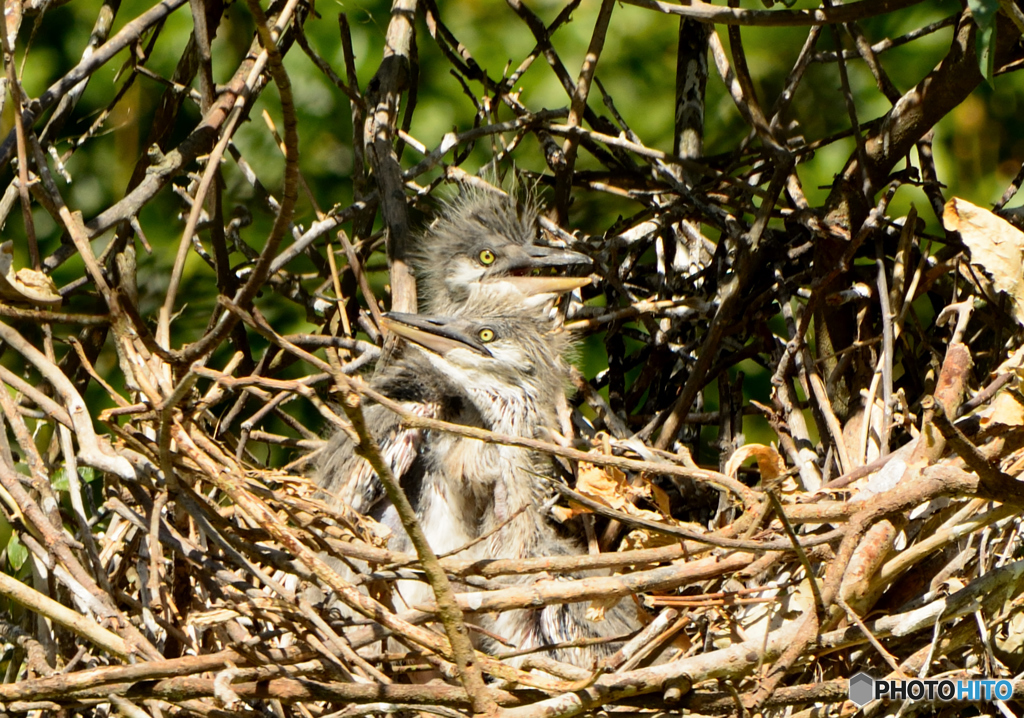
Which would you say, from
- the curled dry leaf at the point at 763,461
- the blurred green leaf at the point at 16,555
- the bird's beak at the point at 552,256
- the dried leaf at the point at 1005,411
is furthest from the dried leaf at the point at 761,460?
the blurred green leaf at the point at 16,555

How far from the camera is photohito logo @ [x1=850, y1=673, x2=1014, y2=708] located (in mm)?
1526

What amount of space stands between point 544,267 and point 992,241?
136 centimetres

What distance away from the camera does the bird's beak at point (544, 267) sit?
2.60 m

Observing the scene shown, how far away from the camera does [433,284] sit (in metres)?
3.04

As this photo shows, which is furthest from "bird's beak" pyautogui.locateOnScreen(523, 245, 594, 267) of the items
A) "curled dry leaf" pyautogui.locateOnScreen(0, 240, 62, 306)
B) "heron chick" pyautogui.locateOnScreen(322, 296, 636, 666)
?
"curled dry leaf" pyautogui.locateOnScreen(0, 240, 62, 306)

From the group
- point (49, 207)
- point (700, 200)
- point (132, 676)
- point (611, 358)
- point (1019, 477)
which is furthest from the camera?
point (611, 358)

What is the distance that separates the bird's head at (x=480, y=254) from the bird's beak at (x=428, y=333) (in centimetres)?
56

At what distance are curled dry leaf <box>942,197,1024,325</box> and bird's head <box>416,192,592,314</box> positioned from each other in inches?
43.7

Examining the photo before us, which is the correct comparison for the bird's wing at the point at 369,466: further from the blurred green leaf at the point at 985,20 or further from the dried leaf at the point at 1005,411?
the blurred green leaf at the point at 985,20

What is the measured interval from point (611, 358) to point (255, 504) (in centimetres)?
124

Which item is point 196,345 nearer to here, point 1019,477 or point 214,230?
point 214,230

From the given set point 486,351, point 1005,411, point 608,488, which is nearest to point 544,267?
point 486,351

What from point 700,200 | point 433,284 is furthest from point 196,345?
point 433,284

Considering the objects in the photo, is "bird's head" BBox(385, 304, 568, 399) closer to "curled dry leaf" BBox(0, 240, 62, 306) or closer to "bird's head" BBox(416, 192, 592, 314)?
"bird's head" BBox(416, 192, 592, 314)
